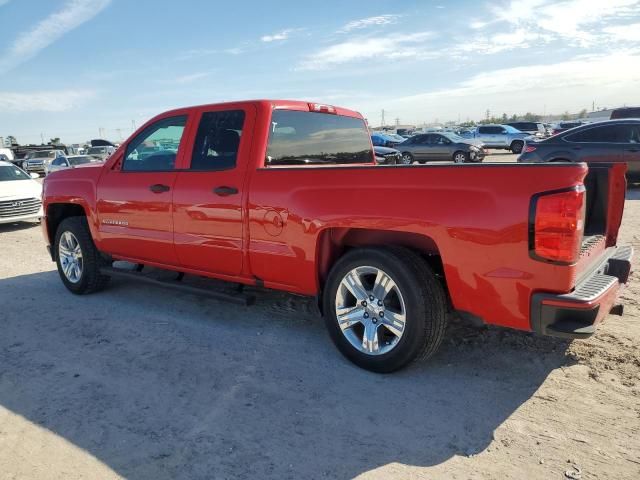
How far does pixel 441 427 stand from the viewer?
2963 millimetres

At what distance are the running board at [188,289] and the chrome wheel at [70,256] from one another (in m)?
0.37

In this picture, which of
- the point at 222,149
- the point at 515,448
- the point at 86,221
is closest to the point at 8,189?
the point at 86,221

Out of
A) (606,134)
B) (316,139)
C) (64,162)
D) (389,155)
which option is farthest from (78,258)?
(64,162)

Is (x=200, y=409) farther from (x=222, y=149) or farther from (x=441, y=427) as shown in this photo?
(x=222, y=149)

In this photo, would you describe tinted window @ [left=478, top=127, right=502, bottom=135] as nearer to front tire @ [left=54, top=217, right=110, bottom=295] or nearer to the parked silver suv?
the parked silver suv

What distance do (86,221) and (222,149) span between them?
232 cm

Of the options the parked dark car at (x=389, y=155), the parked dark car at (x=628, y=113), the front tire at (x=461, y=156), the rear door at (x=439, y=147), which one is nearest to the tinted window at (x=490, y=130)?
the rear door at (x=439, y=147)

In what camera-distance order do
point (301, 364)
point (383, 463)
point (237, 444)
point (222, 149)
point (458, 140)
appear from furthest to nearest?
point (458, 140)
point (222, 149)
point (301, 364)
point (237, 444)
point (383, 463)

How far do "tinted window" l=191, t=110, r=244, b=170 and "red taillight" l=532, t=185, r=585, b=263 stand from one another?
2405mm

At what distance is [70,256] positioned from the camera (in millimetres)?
5762

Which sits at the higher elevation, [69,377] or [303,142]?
[303,142]

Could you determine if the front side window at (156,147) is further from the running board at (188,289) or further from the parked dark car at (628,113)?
the parked dark car at (628,113)

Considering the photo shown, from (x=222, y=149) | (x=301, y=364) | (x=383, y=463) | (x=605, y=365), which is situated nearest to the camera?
(x=383, y=463)

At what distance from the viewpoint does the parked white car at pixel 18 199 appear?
10719mm
